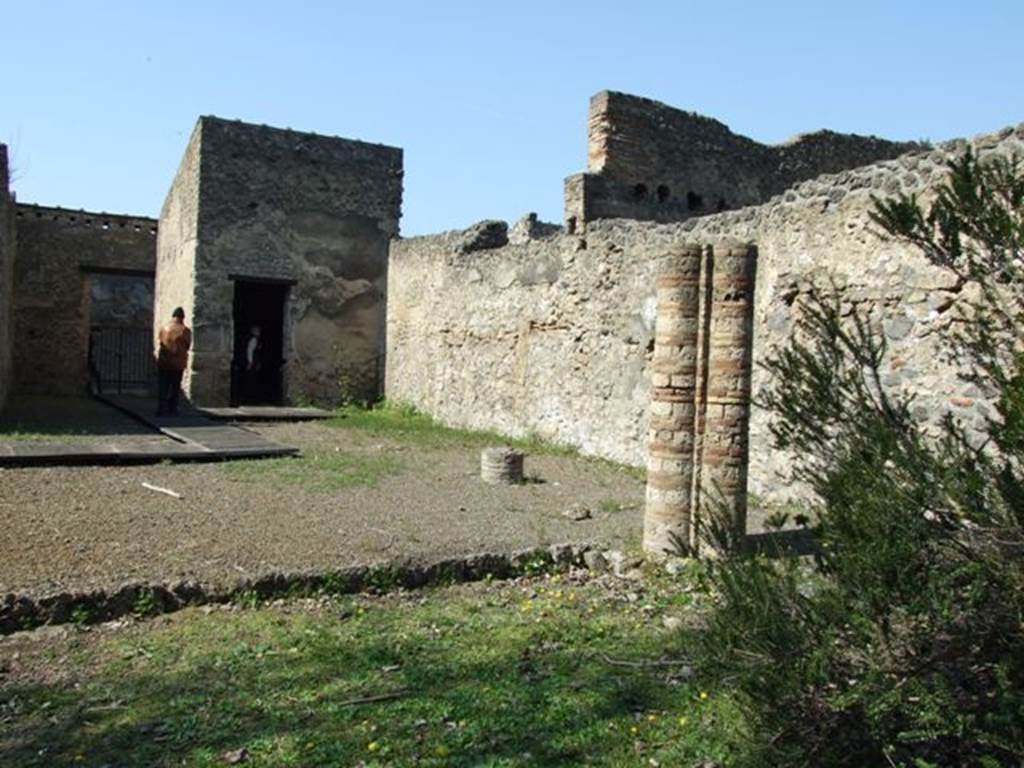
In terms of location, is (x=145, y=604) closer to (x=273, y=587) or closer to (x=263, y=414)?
(x=273, y=587)

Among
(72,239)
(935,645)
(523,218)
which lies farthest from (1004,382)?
(72,239)

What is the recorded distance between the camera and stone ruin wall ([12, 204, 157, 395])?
17.7 m

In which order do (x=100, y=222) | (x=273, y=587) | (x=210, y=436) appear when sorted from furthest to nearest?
(x=100, y=222) < (x=210, y=436) < (x=273, y=587)

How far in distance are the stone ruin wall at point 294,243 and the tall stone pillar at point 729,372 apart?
10.4 m

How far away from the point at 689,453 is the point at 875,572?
12.0 feet

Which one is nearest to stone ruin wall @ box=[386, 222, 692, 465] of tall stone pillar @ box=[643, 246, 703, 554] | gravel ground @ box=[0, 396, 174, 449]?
tall stone pillar @ box=[643, 246, 703, 554]

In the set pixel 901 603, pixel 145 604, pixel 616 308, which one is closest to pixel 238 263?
pixel 616 308

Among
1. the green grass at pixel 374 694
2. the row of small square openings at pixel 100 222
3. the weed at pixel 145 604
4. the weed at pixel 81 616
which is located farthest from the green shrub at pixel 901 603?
the row of small square openings at pixel 100 222

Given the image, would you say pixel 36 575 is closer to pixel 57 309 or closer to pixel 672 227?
pixel 672 227

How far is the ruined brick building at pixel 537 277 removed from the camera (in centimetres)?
641

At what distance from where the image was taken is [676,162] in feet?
44.7

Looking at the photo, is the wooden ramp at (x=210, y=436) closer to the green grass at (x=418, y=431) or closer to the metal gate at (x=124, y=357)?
the green grass at (x=418, y=431)

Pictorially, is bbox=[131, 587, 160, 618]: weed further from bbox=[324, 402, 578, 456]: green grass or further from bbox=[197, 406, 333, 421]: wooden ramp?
bbox=[197, 406, 333, 421]: wooden ramp

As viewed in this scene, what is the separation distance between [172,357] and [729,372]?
8.81 m
